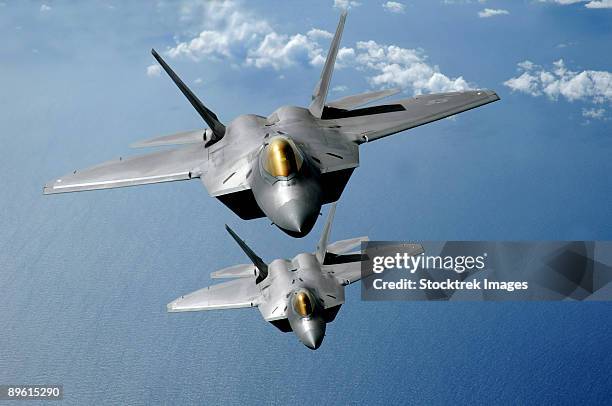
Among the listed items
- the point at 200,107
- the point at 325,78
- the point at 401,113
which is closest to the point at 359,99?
the point at 401,113

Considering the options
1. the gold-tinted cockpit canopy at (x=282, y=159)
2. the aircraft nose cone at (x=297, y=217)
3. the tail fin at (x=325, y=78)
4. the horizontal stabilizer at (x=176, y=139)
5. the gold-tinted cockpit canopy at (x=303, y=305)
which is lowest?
the gold-tinted cockpit canopy at (x=303, y=305)

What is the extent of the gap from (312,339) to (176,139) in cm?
991

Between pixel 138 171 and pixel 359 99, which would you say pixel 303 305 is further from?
pixel 138 171

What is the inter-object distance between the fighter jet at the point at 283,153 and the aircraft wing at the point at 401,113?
4 centimetres

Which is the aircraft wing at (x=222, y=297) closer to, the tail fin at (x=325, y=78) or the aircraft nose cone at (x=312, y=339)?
A: the aircraft nose cone at (x=312, y=339)

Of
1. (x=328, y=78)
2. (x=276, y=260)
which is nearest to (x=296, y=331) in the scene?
(x=276, y=260)

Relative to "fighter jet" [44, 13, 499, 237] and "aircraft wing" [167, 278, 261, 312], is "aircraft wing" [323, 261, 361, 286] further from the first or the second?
"fighter jet" [44, 13, 499, 237]

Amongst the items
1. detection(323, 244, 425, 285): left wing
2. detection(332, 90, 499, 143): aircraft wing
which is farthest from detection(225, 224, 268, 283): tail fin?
detection(332, 90, 499, 143): aircraft wing

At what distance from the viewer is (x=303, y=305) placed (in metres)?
26.2

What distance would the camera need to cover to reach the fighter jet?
61.0 ft

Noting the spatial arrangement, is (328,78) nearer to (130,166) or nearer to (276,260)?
(130,166)

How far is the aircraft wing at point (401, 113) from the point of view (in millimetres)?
22125

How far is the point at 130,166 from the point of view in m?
22.2

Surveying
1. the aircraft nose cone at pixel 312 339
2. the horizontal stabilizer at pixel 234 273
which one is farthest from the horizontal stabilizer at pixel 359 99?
the horizontal stabilizer at pixel 234 273
